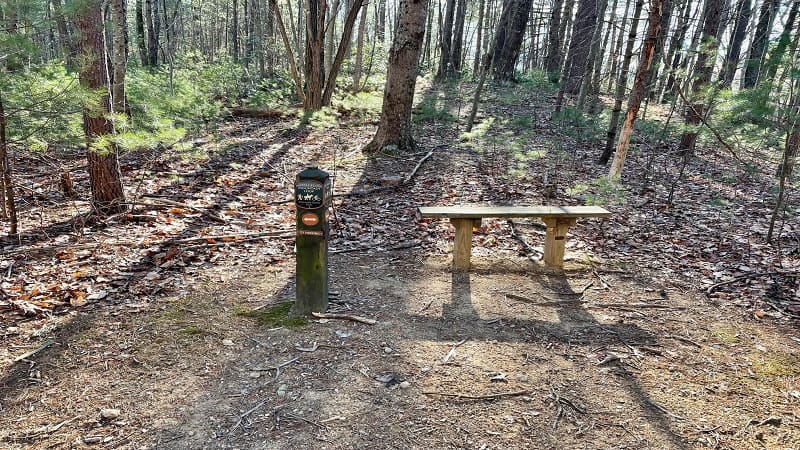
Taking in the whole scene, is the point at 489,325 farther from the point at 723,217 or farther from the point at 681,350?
the point at 723,217

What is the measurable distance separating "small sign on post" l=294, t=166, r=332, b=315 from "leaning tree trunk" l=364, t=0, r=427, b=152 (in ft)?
19.5

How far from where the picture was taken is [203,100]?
37.1 feet

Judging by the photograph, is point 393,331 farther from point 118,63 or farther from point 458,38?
point 458,38

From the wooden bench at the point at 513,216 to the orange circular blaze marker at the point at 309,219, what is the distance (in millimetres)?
1439

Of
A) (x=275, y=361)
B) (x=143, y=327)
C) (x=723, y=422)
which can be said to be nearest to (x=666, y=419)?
(x=723, y=422)

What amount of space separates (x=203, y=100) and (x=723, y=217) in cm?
1074

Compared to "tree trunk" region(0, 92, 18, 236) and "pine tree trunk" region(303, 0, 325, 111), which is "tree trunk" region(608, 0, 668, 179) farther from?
"pine tree trunk" region(303, 0, 325, 111)

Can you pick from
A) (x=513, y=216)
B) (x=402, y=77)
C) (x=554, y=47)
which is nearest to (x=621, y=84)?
(x=402, y=77)

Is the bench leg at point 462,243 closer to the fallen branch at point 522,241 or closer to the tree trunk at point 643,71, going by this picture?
the fallen branch at point 522,241

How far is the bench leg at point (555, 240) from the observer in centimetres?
507

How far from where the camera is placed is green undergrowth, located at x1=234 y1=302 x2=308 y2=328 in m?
Answer: 3.94

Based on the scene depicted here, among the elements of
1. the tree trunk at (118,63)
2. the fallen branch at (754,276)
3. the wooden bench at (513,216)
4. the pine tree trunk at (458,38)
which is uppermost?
the pine tree trunk at (458,38)

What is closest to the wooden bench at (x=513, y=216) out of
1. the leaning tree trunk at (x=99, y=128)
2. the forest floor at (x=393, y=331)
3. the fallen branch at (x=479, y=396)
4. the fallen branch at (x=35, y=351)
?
the forest floor at (x=393, y=331)

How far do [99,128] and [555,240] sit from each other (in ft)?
17.9
